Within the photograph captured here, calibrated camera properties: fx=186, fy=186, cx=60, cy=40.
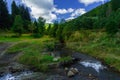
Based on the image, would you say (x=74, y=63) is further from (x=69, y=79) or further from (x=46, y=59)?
(x=69, y=79)

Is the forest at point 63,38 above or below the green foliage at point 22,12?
below

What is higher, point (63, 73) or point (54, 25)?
point (54, 25)

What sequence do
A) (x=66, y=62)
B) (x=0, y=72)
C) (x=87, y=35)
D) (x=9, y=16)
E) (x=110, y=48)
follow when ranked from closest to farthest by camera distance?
(x=0, y=72), (x=66, y=62), (x=110, y=48), (x=87, y=35), (x=9, y=16)

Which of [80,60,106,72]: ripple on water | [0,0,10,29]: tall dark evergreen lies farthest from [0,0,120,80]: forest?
[80,60,106,72]: ripple on water

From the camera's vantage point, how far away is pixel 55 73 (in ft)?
107

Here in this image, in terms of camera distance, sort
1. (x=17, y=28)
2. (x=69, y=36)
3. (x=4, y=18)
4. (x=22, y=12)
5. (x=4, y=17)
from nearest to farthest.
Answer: (x=69, y=36)
(x=17, y=28)
(x=4, y=18)
(x=4, y=17)
(x=22, y=12)

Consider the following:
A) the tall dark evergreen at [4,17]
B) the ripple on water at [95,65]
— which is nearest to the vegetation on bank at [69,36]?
the tall dark evergreen at [4,17]

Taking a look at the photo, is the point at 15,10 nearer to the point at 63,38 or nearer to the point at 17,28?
the point at 17,28

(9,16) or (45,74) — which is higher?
(9,16)

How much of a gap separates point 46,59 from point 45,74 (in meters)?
7.84

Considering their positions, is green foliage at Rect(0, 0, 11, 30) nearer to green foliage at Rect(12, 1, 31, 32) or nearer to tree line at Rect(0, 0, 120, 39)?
tree line at Rect(0, 0, 120, 39)

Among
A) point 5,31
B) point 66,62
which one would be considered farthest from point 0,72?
point 5,31

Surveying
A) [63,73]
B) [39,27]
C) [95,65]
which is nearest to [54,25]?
[39,27]

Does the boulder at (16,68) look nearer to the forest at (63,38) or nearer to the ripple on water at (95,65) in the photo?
the forest at (63,38)
